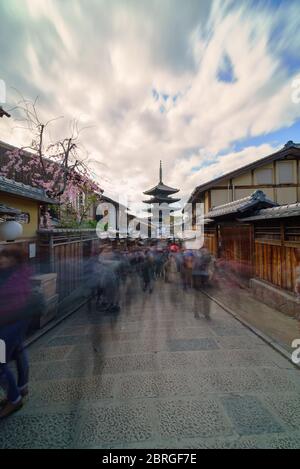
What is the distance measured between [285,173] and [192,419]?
62.8ft

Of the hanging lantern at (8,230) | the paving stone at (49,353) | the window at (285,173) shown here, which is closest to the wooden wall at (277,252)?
the paving stone at (49,353)

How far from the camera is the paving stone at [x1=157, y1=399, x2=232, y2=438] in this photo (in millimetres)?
2547

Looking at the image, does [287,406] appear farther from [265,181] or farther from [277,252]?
[265,181]

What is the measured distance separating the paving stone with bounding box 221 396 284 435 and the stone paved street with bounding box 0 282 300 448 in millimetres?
12

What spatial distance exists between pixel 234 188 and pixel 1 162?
15823mm

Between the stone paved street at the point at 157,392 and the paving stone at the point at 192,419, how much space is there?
1cm

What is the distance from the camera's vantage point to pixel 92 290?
776 cm

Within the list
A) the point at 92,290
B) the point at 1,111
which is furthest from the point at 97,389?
the point at 1,111

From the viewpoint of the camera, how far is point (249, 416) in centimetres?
277

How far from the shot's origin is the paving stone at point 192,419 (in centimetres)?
255

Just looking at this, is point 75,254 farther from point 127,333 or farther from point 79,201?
point 79,201

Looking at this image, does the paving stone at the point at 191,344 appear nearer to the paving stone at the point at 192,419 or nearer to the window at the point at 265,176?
the paving stone at the point at 192,419

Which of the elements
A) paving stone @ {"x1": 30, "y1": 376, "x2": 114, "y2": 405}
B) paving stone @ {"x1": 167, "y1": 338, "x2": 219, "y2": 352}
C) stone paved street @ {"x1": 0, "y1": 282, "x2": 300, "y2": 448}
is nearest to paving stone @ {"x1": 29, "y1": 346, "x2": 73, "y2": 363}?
stone paved street @ {"x1": 0, "y1": 282, "x2": 300, "y2": 448}

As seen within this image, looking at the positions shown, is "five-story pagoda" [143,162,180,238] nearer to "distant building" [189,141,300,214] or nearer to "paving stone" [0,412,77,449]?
"distant building" [189,141,300,214]
